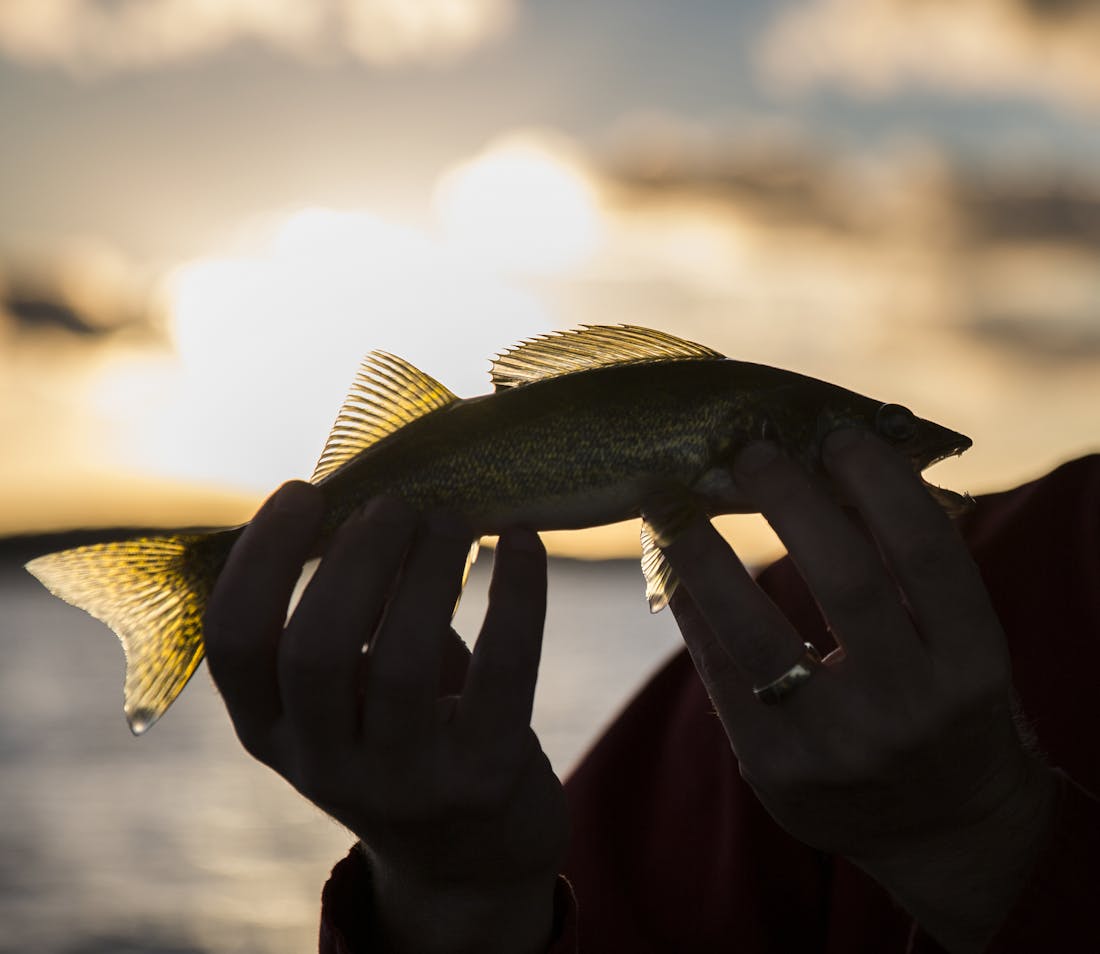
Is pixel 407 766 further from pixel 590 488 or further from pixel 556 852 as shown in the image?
pixel 590 488

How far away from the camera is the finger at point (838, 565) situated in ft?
9.36

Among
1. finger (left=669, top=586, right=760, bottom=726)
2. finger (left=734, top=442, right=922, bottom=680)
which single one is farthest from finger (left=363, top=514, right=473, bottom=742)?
finger (left=734, top=442, right=922, bottom=680)

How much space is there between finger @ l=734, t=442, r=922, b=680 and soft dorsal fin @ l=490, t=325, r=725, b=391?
2.59 ft

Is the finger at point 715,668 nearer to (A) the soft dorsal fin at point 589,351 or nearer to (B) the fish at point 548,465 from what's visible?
(B) the fish at point 548,465

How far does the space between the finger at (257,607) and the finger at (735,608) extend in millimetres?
1194

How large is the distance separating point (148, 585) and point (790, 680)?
2.24m

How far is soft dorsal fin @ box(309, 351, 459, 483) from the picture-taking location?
3650mm

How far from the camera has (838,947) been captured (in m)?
3.98

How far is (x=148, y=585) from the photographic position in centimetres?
356

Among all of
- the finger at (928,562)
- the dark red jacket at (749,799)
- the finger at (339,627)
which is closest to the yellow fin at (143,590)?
the finger at (339,627)

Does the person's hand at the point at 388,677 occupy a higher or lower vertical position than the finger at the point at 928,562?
lower

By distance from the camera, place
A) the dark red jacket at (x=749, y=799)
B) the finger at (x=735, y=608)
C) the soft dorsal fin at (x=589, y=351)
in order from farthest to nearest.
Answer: the dark red jacket at (x=749, y=799), the soft dorsal fin at (x=589, y=351), the finger at (x=735, y=608)

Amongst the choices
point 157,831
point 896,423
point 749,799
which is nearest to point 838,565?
point 896,423

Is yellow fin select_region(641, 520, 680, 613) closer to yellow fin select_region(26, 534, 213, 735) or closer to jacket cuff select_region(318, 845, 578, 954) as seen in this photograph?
jacket cuff select_region(318, 845, 578, 954)
